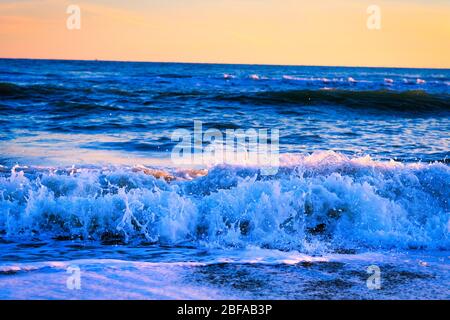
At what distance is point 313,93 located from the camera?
21.1 metres

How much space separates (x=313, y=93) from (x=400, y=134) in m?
8.40

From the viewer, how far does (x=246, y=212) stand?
608 centimetres

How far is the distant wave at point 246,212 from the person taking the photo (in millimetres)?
5680

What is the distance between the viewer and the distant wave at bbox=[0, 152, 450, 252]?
5.68 meters

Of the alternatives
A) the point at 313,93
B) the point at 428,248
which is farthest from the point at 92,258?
the point at 313,93
